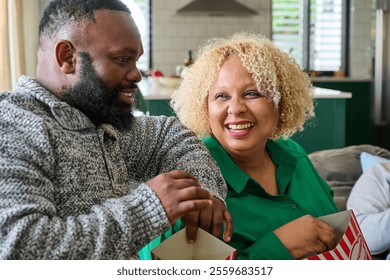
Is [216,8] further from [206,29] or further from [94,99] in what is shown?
[94,99]

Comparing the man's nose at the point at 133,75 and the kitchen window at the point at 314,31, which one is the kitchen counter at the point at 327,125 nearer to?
the man's nose at the point at 133,75

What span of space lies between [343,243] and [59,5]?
0.50 meters

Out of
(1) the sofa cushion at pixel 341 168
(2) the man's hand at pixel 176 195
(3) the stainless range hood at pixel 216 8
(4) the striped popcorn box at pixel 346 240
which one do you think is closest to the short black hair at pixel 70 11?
(2) the man's hand at pixel 176 195

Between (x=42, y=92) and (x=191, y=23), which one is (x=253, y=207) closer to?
(x=42, y=92)

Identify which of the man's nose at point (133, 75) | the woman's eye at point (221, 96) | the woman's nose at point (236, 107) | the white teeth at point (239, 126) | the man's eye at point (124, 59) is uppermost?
the man's eye at point (124, 59)

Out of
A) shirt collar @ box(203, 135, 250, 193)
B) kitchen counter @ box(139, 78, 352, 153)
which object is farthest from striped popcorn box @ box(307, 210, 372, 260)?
kitchen counter @ box(139, 78, 352, 153)

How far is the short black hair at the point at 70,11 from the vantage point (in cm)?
60

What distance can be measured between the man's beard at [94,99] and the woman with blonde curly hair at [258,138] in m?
0.40

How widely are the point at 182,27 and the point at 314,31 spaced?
3.81ft

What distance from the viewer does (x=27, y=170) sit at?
53cm

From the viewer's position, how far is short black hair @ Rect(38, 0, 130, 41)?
597 millimetres

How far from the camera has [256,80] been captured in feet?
3.43

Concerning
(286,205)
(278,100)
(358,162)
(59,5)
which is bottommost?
(358,162)

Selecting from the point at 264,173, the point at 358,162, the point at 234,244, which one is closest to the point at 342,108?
the point at 358,162
